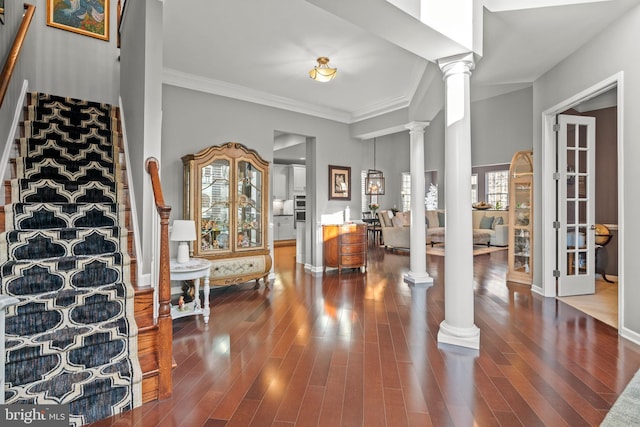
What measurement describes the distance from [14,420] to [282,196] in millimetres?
8890

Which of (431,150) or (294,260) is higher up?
(431,150)

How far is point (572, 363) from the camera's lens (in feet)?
7.98

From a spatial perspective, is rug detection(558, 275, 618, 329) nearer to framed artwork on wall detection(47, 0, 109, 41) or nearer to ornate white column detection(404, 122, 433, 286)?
ornate white column detection(404, 122, 433, 286)

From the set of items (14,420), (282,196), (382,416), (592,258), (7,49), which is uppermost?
(7,49)

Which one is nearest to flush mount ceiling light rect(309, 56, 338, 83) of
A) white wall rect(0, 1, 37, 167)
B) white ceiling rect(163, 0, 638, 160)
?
white ceiling rect(163, 0, 638, 160)

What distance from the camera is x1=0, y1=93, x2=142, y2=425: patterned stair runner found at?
1774 millimetres

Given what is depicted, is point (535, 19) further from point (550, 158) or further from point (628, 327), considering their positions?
point (628, 327)

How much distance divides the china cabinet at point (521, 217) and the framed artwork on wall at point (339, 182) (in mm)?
2739

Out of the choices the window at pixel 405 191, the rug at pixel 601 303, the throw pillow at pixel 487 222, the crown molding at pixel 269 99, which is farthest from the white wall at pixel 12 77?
the window at pixel 405 191

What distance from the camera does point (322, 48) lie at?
3.61 meters

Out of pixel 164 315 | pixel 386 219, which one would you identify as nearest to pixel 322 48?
pixel 164 315

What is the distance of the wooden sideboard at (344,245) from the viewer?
571 cm

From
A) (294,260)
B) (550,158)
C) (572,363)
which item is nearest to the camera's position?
(572,363)

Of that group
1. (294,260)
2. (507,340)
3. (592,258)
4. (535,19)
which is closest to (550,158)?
(592,258)
